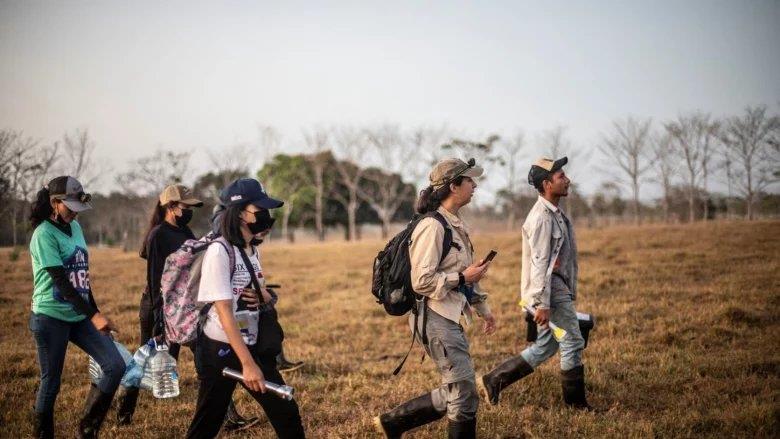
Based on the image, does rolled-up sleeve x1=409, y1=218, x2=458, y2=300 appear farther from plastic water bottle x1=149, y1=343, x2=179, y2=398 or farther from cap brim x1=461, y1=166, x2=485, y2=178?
plastic water bottle x1=149, y1=343, x2=179, y2=398

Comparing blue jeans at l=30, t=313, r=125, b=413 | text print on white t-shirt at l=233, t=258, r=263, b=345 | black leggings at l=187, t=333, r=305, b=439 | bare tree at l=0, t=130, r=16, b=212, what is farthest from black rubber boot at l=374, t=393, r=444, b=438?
bare tree at l=0, t=130, r=16, b=212

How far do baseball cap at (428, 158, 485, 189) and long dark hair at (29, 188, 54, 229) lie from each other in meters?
2.76

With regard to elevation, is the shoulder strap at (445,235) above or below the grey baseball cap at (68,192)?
below

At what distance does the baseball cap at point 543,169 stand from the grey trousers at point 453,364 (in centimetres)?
201

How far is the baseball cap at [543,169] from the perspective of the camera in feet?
16.5

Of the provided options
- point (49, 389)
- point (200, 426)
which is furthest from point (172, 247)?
point (200, 426)

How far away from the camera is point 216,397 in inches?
121

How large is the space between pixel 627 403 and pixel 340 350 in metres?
4.31

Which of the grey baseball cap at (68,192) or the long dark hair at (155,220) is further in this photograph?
the long dark hair at (155,220)

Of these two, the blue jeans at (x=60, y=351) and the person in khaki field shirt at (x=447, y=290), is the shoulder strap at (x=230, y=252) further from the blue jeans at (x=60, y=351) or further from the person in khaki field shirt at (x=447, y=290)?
the blue jeans at (x=60, y=351)

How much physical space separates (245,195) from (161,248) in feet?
6.71

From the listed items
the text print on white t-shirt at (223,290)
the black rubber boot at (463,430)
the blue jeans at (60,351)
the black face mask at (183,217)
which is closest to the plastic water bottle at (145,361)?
the blue jeans at (60,351)

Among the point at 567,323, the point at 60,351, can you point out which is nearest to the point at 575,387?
the point at 567,323

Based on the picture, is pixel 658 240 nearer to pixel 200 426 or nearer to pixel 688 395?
pixel 688 395
